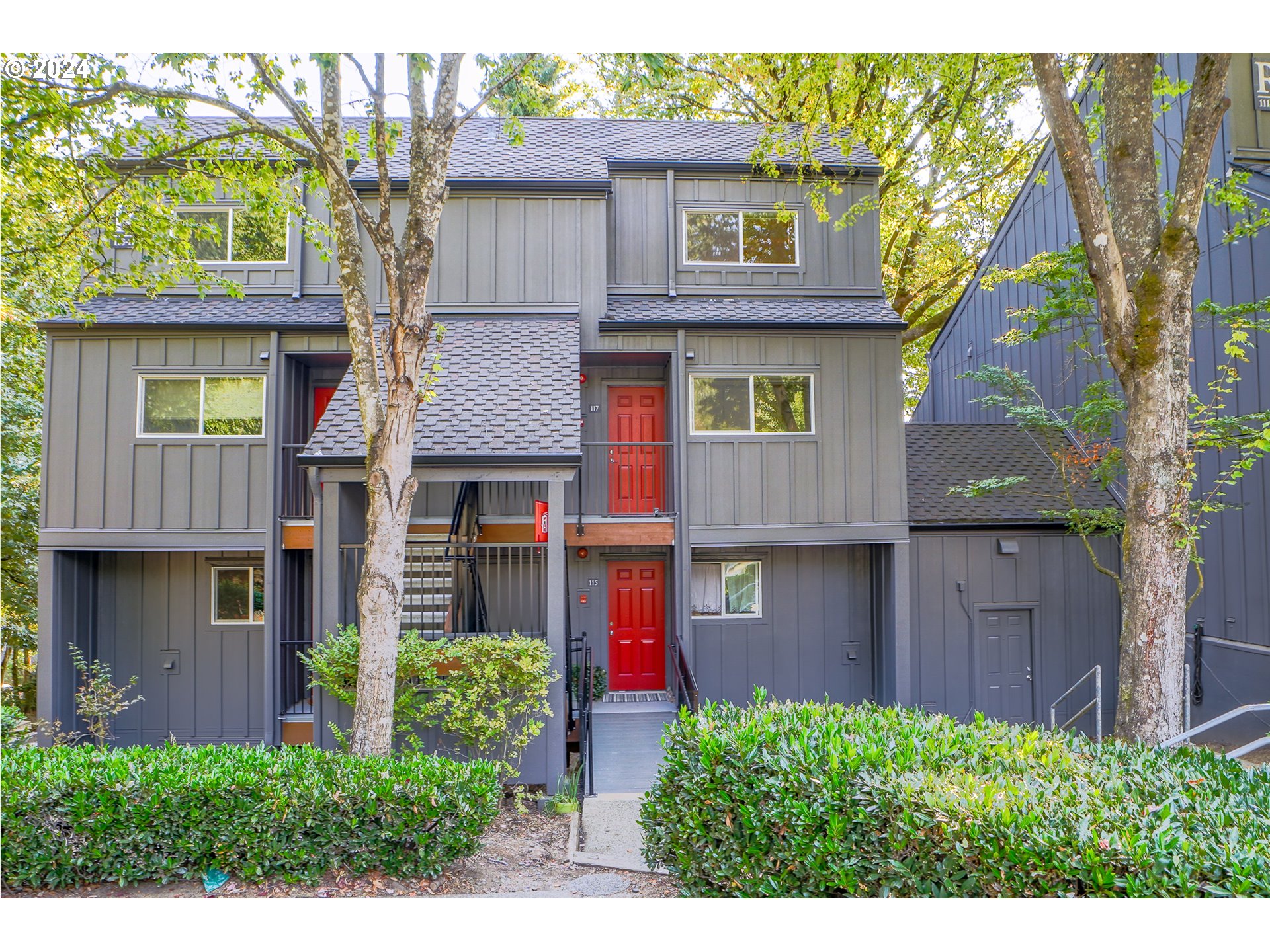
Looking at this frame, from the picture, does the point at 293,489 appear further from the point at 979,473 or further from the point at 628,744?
the point at 979,473

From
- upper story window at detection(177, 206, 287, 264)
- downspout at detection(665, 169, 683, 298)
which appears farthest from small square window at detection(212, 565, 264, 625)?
downspout at detection(665, 169, 683, 298)

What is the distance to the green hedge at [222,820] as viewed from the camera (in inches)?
182

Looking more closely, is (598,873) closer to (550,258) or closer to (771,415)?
(771,415)

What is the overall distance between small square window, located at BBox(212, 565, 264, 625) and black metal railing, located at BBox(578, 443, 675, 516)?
4551 mm

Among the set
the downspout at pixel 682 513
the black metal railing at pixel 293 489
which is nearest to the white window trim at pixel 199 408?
the black metal railing at pixel 293 489

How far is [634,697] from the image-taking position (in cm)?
983

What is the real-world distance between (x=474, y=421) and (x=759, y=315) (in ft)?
13.6

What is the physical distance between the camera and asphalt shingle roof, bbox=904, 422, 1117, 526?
Answer: 10203 mm

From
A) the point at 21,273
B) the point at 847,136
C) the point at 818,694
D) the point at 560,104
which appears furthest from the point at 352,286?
the point at 560,104

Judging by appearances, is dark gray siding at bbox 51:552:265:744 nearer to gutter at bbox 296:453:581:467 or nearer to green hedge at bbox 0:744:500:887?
gutter at bbox 296:453:581:467

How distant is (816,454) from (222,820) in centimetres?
725

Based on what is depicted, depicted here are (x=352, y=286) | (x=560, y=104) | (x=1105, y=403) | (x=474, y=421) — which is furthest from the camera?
(x=560, y=104)

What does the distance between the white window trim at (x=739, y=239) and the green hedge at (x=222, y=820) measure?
302 inches

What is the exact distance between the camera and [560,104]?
18.5 m
